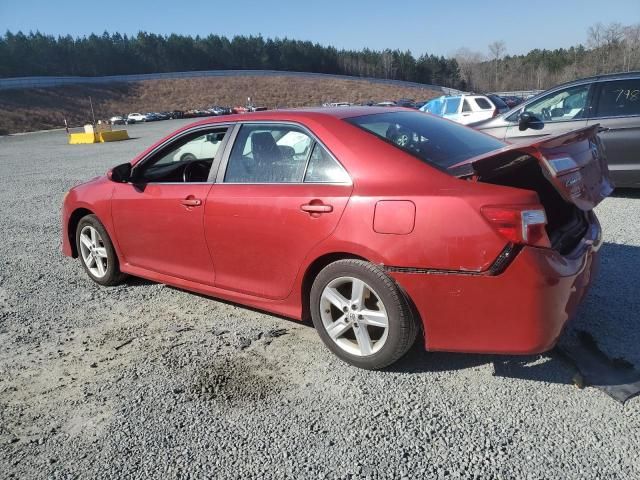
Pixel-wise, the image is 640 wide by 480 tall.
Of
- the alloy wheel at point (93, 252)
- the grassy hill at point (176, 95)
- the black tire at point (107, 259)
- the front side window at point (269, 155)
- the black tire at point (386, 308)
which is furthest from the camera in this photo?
the grassy hill at point (176, 95)

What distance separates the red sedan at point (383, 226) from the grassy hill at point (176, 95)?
61062 mm

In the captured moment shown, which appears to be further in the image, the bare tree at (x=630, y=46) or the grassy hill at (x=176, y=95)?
the bare tree at (x=630, y=46)

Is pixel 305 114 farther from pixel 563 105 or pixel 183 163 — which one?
pixel 563 105

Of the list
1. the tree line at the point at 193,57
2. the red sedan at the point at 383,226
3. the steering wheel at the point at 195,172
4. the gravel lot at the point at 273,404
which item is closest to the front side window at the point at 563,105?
the gravel lot at the point at 273,404

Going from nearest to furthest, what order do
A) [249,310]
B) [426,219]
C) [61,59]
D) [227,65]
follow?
[426,219] → [249,310] → [61,59] → [227,65]

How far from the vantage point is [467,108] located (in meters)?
19.5

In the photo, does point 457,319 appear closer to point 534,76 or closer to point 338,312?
point 338,312

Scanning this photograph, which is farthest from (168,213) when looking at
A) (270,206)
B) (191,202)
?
(270,206)

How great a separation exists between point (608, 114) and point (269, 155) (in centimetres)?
546

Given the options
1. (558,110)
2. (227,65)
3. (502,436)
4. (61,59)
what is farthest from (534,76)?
(502,436)

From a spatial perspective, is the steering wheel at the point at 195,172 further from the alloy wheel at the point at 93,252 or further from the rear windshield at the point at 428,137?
the rear windshield at the point at 428,137

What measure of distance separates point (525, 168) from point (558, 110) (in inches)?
202

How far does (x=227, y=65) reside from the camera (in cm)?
11412

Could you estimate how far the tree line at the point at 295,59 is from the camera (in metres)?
88.9
